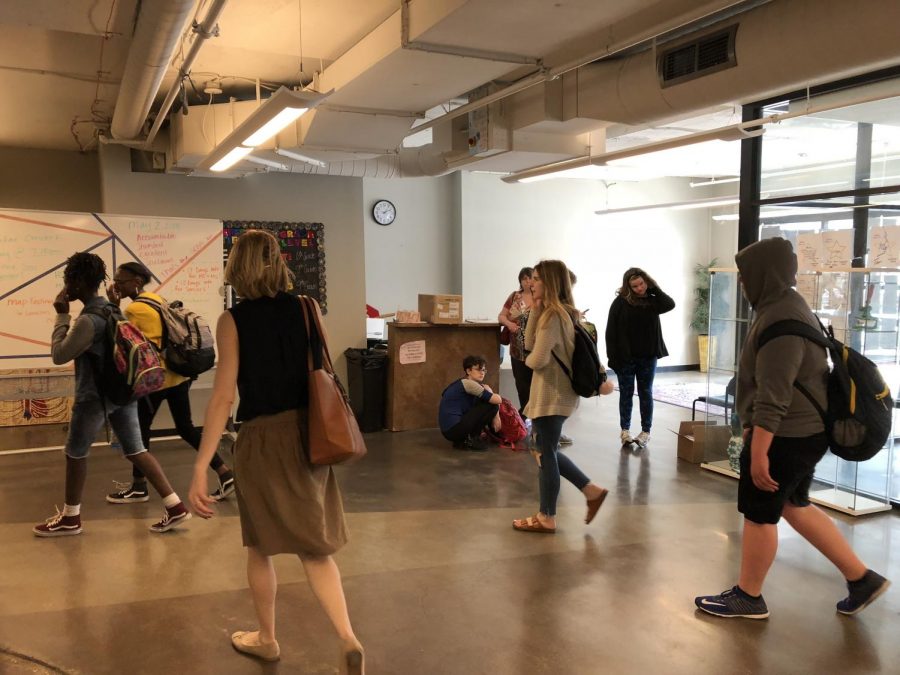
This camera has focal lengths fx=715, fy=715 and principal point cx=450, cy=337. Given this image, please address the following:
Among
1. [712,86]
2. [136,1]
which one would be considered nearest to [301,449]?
[136,1]

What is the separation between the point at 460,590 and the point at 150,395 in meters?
2.29

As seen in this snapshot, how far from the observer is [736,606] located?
288 centimetres

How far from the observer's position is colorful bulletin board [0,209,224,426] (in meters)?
5.32

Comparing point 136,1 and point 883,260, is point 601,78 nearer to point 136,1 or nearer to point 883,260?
point 883,260

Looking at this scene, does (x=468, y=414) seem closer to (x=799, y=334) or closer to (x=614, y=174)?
(x=799, y=334)

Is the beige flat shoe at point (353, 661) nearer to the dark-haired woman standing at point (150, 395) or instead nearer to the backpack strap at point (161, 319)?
the dark-haired woman standing at point (150, 395)

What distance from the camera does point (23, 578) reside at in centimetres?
327

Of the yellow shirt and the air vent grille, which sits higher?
the air vent grille

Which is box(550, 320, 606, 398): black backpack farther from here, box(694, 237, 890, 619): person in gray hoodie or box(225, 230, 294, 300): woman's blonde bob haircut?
box(225, 230, 294, 300): woman's blonde bob haircut

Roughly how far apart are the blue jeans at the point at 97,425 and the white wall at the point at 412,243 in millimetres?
5851

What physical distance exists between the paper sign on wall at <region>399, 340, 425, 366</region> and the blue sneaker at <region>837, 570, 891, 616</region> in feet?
13.7

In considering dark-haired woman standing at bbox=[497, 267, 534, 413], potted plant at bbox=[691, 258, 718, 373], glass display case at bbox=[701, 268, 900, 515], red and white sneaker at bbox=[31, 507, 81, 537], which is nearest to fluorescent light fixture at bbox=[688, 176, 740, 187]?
potted plant at bbox=[691, 258, 718, 373]

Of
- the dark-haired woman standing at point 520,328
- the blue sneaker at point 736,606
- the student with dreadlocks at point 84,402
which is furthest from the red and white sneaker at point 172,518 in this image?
the blue sneaker at point 736,606

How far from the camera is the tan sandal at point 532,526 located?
383 centimetres
